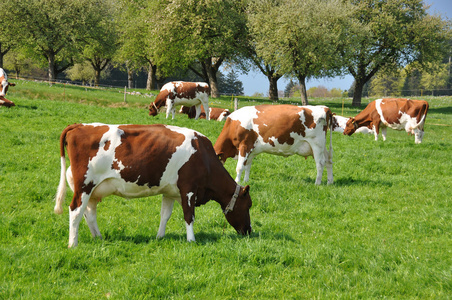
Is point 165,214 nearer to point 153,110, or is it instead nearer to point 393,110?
point 153,110

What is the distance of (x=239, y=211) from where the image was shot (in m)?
6.60

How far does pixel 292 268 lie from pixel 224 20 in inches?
1386

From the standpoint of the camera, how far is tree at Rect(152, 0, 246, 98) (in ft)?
120

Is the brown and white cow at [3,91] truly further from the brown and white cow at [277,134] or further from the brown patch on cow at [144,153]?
the brown patch on cow at [144,153]

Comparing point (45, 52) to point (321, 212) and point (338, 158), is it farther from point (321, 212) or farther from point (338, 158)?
point (321, 212)

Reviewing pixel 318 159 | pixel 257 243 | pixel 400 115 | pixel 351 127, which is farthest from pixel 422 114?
pixel 257 243

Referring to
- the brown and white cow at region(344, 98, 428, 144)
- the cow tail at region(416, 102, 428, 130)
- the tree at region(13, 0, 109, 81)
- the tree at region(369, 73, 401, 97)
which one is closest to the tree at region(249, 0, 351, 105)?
the brown and white cow at region(344, 98, 428, 144)

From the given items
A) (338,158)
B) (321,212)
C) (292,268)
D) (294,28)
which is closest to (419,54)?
(294,28)

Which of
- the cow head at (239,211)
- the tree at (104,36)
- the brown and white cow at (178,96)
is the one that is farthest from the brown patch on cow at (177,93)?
the tree at (104,36)

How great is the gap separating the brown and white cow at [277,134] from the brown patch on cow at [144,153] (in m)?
4.38

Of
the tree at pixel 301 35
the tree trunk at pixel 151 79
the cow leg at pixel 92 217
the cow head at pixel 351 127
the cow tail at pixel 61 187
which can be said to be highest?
the tree at pixel 301 35

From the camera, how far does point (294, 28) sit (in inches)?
1332

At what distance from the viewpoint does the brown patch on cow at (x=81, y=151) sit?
18.2 ft

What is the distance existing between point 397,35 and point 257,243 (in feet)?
145
